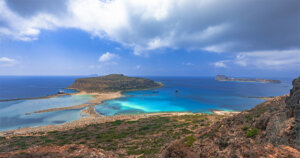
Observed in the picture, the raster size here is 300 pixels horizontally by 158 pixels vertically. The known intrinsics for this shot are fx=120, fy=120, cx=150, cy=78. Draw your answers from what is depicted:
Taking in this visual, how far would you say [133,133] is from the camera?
2303 centimetres

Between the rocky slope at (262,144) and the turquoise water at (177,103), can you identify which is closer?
the rocky slope at (262,144)

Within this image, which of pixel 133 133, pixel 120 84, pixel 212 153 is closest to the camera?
pixel 212 153

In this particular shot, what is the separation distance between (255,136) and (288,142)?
10.5ft

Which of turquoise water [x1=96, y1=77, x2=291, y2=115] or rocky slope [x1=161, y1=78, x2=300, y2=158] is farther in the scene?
turquoise water [x1=96, y1=77, x2=291, y2=115]

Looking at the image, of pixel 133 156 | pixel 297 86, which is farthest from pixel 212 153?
pixel 297 86

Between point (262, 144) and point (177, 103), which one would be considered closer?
point (262, 144)

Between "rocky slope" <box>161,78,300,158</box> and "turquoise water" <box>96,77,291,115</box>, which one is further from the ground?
"rocky slope" <box>161,78,300,158</box>

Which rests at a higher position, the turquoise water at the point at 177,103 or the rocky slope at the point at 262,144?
the rocky slope at the point at 262,144

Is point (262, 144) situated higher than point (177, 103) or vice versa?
point (262, 144)

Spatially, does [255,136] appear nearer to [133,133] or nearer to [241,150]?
[241,150]

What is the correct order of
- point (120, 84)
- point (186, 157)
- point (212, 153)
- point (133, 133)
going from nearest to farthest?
1. point (186, 157)
2. point (212, 153)
3. point (133, 133)
4. point (120, 84)

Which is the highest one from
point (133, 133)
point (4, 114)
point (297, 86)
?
point (297, 86)

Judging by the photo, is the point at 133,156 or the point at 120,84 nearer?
the point at 133,156

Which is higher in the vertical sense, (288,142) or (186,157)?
(288,142)
